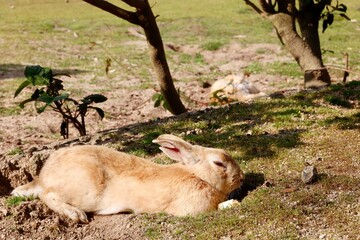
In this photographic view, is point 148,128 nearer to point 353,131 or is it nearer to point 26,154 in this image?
point 26,154

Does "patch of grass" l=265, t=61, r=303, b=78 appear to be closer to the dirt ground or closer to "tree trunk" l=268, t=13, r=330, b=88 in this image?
the dirt ground

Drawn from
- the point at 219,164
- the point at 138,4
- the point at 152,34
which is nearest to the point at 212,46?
the point at 152,34

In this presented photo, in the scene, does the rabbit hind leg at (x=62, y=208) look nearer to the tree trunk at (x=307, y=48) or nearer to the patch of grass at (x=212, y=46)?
the tree trunk at (x=307, y=48)

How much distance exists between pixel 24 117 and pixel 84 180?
189 inches

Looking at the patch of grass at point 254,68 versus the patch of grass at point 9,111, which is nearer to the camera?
the patch of grass at point 9,111

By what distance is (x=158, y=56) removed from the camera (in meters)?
7.59

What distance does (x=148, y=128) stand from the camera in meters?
7.18

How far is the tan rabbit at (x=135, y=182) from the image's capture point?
4801 millimetres

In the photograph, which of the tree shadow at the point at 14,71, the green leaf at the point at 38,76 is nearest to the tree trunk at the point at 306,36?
the green leaf at the point at 38,76

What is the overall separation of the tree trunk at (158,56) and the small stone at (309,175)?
10.2ft

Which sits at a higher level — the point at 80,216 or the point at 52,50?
the point at 80,216

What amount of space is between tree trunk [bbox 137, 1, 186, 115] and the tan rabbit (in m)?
2.56

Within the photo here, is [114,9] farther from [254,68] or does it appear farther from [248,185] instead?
[254,68]

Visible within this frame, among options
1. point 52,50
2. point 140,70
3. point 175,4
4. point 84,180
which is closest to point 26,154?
point 84,180
